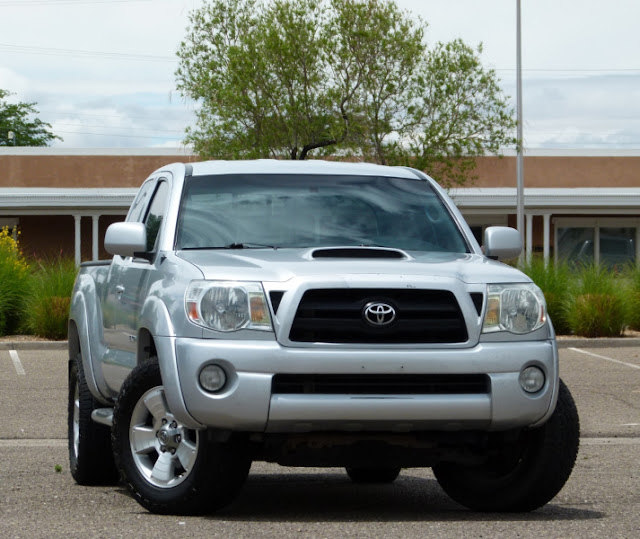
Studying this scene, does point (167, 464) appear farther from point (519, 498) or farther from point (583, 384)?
point (583, 384)

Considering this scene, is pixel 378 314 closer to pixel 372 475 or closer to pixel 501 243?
pixel 501 243

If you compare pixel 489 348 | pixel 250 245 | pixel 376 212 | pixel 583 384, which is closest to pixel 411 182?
pixel 376 212

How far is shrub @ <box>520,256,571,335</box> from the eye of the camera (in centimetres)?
2478

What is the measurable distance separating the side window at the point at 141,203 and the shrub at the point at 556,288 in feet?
53.1

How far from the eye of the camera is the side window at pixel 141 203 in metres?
8.70

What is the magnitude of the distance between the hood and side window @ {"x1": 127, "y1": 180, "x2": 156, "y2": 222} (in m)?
1.55

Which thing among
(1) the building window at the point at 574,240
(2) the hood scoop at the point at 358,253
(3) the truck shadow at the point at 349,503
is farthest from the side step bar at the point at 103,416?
(1) the building window at the point at 574,240

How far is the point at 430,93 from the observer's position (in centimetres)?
3469

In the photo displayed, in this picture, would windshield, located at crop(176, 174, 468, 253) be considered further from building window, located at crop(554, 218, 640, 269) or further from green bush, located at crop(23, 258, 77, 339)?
building window, located at crop(554, 218, 640, 269)

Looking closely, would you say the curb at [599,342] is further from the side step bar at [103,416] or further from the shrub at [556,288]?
the side step bar at [103,416]

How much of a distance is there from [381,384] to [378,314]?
34 cm

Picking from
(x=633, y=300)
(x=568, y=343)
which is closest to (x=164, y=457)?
(x=568, y=343)

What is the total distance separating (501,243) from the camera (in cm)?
752

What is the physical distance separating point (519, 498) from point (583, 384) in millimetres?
9605
